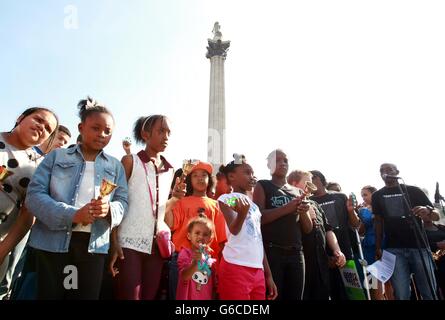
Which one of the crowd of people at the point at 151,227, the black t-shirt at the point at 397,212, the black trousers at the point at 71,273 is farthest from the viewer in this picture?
the black t-shirt at the point at 397,212

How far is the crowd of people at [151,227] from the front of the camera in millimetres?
2391

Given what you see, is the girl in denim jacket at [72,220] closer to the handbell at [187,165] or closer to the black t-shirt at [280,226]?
the handbell at [187,165]

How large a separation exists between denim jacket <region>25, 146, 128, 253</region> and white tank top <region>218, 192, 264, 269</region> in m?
1.32

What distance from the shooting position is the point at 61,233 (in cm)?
234

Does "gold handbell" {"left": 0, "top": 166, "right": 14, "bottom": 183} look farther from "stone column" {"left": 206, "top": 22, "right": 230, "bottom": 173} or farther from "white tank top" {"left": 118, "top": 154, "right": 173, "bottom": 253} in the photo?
"stone column" {"left": 206, "top": 22, "right": 230, "bottom": 173}

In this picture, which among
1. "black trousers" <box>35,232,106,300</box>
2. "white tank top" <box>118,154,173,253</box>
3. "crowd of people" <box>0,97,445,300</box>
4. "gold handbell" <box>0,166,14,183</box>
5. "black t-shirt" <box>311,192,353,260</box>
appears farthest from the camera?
"black t-shirt" <box>311,192,353,260</box>

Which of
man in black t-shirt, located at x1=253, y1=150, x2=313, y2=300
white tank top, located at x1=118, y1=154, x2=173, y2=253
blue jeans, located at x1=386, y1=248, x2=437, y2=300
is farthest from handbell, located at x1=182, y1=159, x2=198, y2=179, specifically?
blue jeans, located at x1=386, y1=248, x2=437, y2=300

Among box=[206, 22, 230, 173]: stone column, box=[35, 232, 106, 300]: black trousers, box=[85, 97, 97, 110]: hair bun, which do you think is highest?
box=[206, 22, 230, 173]: stone column

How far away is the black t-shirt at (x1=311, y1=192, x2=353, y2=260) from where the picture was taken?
5.41 metres

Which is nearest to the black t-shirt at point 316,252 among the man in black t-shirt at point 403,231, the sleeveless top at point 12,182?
the man in black t-shirt at point 403,231
